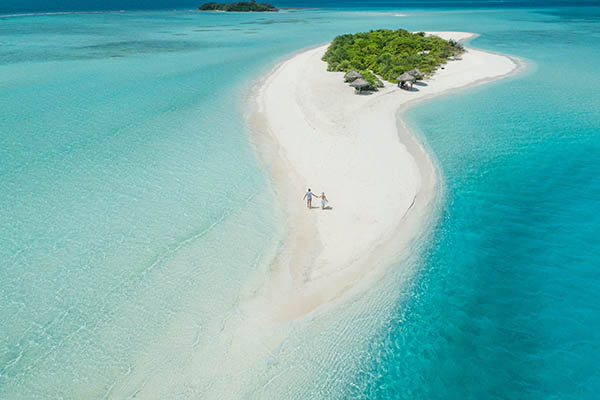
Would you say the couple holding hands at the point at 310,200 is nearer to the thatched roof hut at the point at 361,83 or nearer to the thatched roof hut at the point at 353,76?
the thatched roof hut at the point at 361,83

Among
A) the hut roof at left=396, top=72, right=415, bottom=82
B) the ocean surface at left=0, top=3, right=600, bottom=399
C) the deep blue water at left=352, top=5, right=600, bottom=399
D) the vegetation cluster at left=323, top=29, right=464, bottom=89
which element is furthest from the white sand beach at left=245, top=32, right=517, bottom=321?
the vegetation cluster at left=323, top=29, right=464, bottom=89

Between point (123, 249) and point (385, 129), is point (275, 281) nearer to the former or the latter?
point (123, 249)

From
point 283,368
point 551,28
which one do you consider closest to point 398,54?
point 283,368

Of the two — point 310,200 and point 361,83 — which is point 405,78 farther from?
point 310,200

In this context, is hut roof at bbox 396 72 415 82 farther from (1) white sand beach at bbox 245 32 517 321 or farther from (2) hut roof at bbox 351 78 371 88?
(2) hut roof at bbox 351 78 371 88

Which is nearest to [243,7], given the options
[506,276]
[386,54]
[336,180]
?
[386,54]

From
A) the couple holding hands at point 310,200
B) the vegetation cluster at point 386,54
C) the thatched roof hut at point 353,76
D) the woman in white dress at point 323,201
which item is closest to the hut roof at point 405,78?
the vegetation cluster at point 386,54

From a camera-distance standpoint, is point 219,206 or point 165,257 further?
point 219,206

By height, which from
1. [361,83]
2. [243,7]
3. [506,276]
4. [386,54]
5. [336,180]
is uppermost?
[243,7]
